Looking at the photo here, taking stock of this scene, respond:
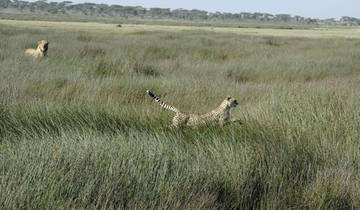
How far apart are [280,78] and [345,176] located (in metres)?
9.85

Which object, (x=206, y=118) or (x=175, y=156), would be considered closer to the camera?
(x=175, y=156)

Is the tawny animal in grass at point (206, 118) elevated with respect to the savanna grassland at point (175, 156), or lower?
lower

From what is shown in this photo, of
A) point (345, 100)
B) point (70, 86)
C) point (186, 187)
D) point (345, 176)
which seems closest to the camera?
point (186, 187)

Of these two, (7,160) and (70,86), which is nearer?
(7,160)

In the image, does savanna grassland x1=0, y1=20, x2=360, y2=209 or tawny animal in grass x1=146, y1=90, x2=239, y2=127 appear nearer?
savanna grassland x1=0, y1=20, x2=360, y2=209

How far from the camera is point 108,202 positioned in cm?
353

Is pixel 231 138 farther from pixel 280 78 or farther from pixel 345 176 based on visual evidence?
pixel 280 78

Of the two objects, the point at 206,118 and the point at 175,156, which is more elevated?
the point at 175,156

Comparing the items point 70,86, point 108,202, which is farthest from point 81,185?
point 70,86

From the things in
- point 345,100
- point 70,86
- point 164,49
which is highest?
point 345,100

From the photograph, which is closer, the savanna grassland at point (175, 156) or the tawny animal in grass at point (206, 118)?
the savanna grassland at point (175, 156)

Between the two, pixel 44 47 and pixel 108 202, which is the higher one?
pixel 108 202

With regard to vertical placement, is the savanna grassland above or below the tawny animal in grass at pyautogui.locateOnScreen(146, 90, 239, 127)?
above

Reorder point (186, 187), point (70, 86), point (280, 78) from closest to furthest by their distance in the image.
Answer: point (186, 187), point (70, 86), point (280, 78)
